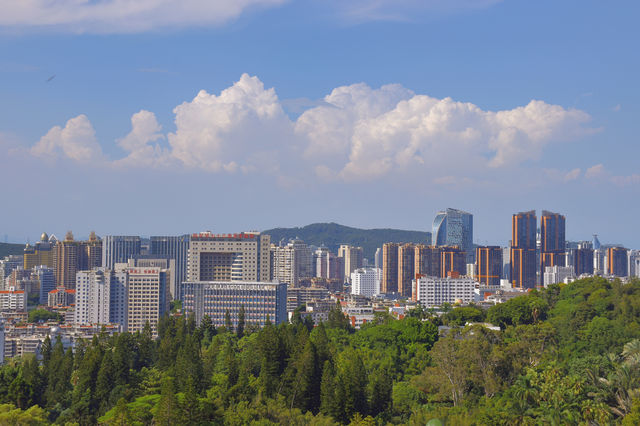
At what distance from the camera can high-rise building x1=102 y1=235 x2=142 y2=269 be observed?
3406 inches

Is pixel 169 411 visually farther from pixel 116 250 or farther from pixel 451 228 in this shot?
pixel 451 228

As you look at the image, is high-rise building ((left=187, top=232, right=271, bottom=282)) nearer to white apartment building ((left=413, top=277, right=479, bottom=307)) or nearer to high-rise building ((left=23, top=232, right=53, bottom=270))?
white apartment building ((left=413, top=277, right=479, bottom=307))

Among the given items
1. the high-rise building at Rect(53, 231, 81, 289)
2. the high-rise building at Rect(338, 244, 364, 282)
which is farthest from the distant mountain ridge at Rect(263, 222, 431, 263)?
the high-rise building at Rect(53, 231, 81, 289)

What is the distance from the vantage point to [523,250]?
97750 mm

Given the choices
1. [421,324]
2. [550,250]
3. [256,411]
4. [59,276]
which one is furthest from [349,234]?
[256,411]

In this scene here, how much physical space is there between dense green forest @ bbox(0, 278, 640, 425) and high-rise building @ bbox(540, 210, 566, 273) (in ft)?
224

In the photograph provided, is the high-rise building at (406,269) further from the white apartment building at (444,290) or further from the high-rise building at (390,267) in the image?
the white apartment building at (444,290)

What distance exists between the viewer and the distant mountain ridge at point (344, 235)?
512ft

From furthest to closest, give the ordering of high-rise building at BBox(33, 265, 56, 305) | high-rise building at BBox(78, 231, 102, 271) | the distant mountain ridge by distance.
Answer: the distant mountain ridge, high-rise building at BBox(78, 231, 102, 271), high-rise building at BBox(33, 265, 56, 305)

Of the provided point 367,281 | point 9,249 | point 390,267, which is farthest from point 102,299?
point 9,249

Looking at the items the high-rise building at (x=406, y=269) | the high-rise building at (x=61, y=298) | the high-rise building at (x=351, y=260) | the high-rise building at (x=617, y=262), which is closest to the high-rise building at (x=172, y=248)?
the high-rise building at (x=61, y=298)

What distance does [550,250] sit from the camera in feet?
328

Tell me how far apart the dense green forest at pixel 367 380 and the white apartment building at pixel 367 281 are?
6497 cm

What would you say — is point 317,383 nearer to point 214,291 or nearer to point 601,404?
point 601,404
